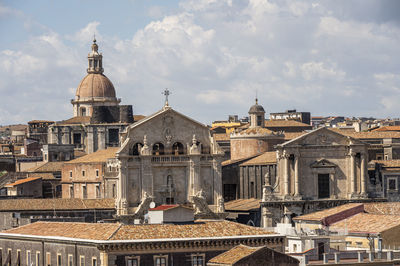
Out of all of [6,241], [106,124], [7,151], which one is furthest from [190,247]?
[7,151]

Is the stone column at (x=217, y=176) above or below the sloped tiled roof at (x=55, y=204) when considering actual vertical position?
above

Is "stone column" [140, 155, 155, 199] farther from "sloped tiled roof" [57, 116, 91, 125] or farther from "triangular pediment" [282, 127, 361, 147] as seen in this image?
"sloped tiled roof" [57, 116, 91, 125]

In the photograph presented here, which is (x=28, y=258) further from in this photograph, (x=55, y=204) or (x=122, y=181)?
(x=55, y=204)

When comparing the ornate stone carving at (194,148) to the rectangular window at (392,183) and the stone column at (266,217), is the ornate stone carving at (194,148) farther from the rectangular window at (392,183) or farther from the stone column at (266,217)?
the rectangular window at (392,183)

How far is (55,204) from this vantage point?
363 ft

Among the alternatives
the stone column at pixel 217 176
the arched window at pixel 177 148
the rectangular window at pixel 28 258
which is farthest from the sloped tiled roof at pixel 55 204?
the rectangular window at pixel 28 258

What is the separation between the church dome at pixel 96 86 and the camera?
18062cm

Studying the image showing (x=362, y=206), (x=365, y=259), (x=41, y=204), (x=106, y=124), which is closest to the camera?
(x=365, y=259)

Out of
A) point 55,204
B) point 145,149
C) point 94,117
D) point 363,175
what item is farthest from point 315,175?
point 94,117

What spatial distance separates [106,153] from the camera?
133 meters

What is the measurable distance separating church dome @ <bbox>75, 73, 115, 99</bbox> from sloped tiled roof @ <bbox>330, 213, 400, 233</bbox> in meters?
86.1

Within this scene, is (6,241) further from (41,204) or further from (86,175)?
(86,175)

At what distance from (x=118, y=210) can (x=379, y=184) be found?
20.9 m

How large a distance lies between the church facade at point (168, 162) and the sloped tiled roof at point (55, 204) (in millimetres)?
4750
